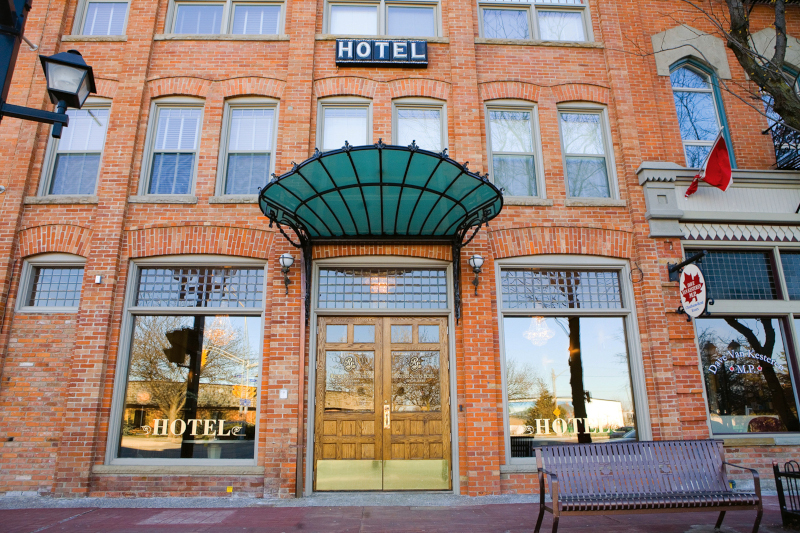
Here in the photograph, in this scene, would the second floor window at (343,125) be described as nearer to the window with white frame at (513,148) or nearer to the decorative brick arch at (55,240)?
the window with white frame at (513,148)

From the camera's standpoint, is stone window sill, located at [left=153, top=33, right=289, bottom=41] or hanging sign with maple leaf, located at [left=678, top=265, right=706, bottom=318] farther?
stone window sill, located at [left=153, top=33, right=289, bottom=41]

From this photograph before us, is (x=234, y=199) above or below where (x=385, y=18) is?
below

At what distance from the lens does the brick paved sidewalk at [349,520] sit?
5.66m

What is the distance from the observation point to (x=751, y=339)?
8.48 metres

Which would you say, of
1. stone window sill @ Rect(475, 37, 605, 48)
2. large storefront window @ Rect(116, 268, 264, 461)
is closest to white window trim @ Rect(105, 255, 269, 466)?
large storefront window @ Rect(116, 268, 264, 461)

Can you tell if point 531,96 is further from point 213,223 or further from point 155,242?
point 155,242

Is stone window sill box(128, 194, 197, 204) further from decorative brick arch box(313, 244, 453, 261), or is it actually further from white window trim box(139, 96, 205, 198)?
decorative brick arch box(313, 244, 453, 261)

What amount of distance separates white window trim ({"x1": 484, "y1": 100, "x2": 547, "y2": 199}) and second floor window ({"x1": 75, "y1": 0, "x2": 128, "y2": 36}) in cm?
743

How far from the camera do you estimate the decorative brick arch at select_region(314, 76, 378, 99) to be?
903cm

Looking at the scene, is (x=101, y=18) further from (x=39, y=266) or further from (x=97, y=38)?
(x=39, y=266)

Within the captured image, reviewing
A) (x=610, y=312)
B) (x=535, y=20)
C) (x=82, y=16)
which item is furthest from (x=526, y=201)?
(x=82, y=16)

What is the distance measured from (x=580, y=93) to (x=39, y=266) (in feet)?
34.0

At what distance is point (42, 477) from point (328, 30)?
9210mm

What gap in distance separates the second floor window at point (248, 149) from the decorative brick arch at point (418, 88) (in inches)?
92.9
